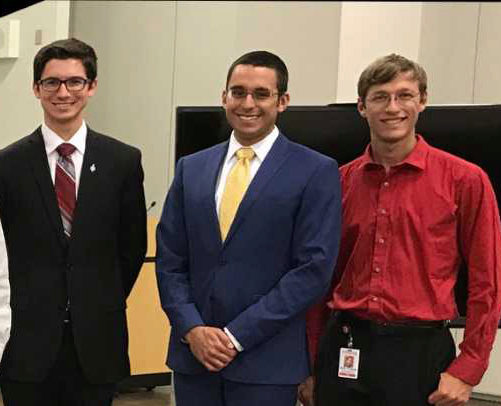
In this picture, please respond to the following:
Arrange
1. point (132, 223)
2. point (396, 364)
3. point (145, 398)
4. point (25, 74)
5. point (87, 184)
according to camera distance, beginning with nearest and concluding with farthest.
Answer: point (396, 364)
point (87, 184)
point (132, 223)
point (25, 74)
point (145, 398)

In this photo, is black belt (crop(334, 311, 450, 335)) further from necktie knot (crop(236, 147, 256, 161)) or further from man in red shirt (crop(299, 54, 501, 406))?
necktie knot (crop(236, 147, 256, 161))

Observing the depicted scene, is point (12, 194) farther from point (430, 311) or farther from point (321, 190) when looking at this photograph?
point (430, 311)

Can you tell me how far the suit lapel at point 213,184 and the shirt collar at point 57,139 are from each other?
40 centimetres

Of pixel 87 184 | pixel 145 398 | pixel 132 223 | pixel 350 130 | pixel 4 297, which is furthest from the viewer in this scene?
pixel 145 398

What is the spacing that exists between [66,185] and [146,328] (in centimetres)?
269

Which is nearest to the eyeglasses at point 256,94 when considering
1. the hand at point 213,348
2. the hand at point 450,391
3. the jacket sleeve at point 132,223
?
the jacket sleeve at point 132,223

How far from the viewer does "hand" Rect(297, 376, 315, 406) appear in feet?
8.70

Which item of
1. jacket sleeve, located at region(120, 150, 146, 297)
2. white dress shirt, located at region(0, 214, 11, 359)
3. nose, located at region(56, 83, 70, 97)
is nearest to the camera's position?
white dress shirt, located at region(0, 214, 11, 359)

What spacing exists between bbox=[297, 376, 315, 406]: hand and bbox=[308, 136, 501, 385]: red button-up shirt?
262 mm

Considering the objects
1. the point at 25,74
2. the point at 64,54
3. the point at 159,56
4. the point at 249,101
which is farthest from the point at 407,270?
the point at 159,56

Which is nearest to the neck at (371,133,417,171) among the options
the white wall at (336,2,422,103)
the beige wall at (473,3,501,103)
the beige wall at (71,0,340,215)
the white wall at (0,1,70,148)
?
the white wall at (0,1,70,148)

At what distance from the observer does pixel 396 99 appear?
2.55 metres

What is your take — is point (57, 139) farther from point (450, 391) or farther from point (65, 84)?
point (450, 391)

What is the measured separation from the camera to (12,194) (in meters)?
2.63
